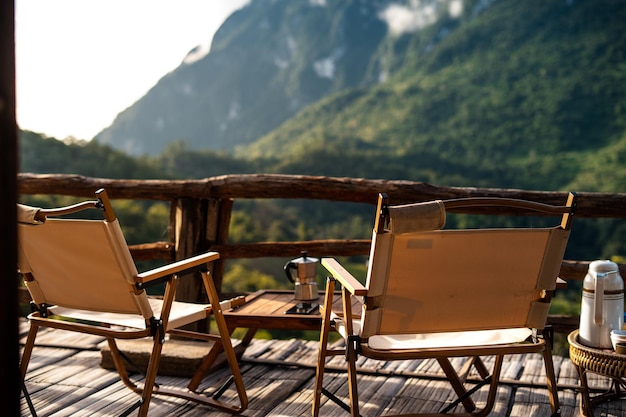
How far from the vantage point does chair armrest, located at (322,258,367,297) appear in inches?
91.2

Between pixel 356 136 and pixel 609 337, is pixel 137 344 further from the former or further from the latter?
pixel 356 136

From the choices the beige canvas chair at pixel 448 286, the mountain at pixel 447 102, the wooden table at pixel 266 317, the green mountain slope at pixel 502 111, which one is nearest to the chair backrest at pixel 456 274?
the beige canvas chair at pixel 448 286

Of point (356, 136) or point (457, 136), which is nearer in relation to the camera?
point (457, 136)

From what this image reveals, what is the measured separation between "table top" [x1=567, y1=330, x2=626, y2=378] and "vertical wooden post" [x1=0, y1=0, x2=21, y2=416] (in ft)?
7.32

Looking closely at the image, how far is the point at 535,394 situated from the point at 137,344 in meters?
1.97

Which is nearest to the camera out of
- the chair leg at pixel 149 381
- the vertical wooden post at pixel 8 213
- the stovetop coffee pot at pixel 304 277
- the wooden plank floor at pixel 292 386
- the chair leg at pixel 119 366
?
the vertical wooden post at pixel 8 213

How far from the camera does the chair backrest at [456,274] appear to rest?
90.2 inches

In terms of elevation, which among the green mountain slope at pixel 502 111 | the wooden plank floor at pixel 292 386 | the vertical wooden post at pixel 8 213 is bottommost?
the wooden plank floor at pixel 292 386

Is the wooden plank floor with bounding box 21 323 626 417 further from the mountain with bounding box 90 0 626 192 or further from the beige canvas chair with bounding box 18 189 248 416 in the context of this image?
the mountain with bounding box 90 0 626 192

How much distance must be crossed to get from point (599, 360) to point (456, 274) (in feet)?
2.20

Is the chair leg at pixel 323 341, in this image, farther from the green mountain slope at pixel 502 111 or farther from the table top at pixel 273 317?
the green mountain slope at pixel 502 111

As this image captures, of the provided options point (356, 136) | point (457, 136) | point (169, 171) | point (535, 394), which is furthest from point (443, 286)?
point (169, 171)

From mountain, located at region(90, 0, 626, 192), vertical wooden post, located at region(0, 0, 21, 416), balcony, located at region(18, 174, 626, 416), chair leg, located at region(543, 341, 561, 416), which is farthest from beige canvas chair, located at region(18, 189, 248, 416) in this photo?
mountain, located at region(90, 0, 626, 192)

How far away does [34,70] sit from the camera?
52.4m
